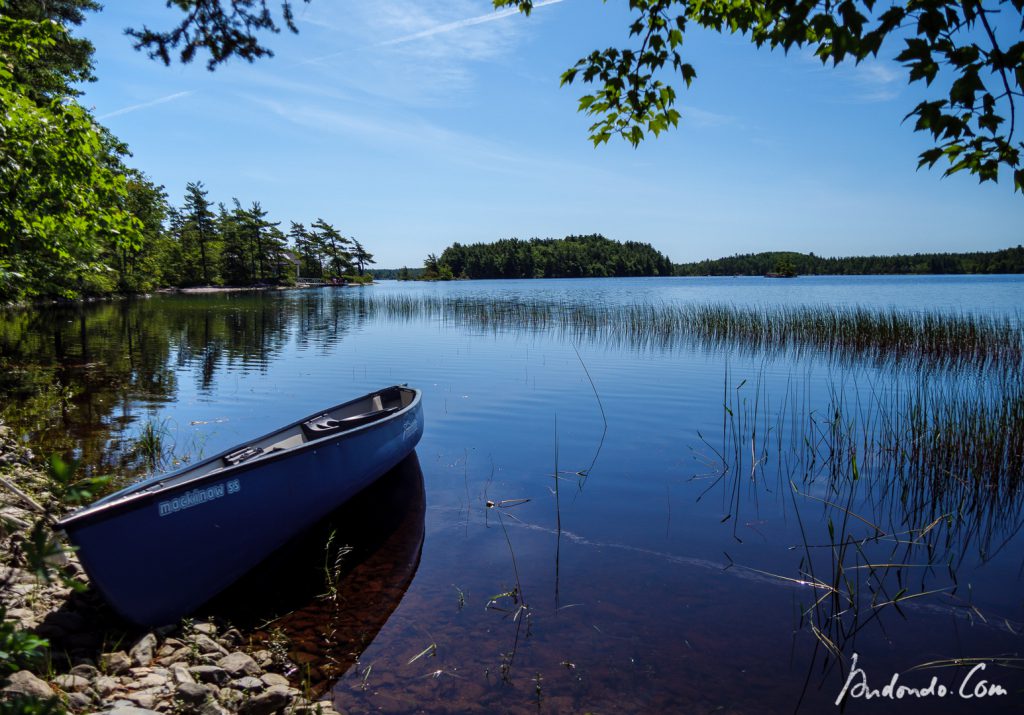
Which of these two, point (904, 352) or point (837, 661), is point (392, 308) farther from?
point (837, 661)

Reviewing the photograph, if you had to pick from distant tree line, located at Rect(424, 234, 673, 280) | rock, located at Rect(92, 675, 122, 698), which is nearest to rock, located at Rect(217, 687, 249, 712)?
rock, located at Rect(92, 675, 122, 698)

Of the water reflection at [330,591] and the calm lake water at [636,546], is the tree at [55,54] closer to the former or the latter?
the calm lake water at [636,546]

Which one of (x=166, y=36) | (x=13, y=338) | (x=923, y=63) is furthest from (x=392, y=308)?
(x=923, y=63)

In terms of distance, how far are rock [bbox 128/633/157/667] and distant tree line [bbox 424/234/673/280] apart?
127355 millimetres

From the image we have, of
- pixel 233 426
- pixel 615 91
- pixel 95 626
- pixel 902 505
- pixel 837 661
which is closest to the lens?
pixel 95 626

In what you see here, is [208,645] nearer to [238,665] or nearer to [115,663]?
[238,665]

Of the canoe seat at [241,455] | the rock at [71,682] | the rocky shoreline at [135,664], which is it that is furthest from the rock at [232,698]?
the canoe seat at [241,455]

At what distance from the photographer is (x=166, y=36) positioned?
4.94 metres

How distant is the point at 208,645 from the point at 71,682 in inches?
33.5

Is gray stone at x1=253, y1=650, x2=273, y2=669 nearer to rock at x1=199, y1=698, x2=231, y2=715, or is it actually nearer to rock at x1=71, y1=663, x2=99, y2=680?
rock at x1=199, y1=698, x2=231, y2=715

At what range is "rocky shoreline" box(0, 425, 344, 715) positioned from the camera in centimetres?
334

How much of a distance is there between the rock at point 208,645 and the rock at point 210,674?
0.32 meters

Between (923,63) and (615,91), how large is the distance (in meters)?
2.48

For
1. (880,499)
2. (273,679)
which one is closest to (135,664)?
(273,679)
